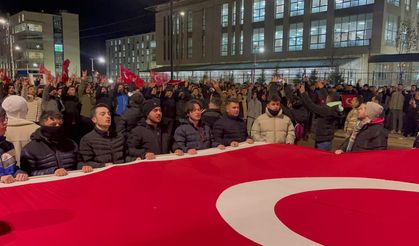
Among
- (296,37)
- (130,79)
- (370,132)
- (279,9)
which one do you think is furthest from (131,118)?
(279,9)

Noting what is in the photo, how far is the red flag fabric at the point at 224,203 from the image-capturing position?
8.95 ft

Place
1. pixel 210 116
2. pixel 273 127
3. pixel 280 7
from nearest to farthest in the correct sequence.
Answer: pixel 273 127 → pixel 210 116 → pixel 280 7

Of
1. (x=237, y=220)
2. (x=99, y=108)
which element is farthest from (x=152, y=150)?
(x=237, y=220)

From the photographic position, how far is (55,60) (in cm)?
9362

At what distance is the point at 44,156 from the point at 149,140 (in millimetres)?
1597

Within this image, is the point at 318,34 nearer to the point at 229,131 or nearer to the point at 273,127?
the point at 273,127

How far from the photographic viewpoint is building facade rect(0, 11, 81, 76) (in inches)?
3561

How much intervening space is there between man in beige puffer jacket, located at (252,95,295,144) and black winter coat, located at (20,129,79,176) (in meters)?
3.00

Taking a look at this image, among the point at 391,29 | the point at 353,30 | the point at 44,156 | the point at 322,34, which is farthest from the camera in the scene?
the point at 322,34

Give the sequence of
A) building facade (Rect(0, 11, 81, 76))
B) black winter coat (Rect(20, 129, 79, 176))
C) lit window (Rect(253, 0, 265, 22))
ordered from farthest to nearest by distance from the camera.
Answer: building facade (Rect(0, 11, 81, 76)), lit window (Rect(253, 0, 265, 22)), black winter coat (Rect(20, 129, 79, 176))

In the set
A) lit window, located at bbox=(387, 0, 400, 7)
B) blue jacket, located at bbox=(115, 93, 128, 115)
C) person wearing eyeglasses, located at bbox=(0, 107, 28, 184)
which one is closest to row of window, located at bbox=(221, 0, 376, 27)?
lit window, located at bbox=(387, 0, 400, 7)

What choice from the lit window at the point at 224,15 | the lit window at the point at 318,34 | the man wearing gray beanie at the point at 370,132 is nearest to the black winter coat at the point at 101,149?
the man wearing gray beanie at the point at 370,132

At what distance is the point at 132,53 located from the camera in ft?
426

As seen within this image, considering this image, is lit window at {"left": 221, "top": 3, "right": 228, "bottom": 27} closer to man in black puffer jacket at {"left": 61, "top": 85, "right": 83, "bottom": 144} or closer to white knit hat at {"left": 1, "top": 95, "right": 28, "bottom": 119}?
man in black puffer jacket at {"left": 61, "top": 85, "right": 83, "bottom": 144}
